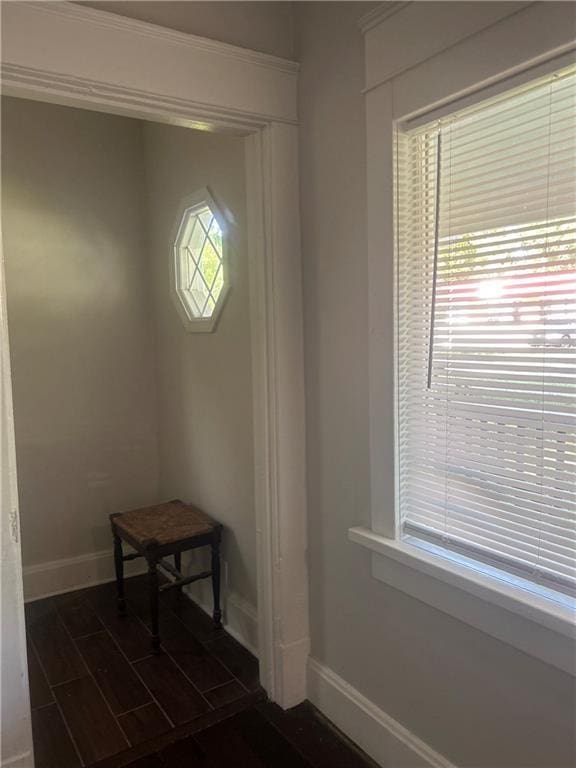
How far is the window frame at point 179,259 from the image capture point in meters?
2.42

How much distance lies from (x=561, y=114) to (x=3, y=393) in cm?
152

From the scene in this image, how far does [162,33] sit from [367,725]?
7.27ft

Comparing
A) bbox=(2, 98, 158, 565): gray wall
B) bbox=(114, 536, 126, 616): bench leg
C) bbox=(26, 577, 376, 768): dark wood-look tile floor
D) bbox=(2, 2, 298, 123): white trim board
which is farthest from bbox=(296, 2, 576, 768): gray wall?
bbox=(2, 98, 158, 565): gray wall

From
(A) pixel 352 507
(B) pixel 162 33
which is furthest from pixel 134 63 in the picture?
(A) pixel 352 507

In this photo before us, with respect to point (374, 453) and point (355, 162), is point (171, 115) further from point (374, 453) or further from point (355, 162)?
point (374, 453)

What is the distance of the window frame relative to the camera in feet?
7.95

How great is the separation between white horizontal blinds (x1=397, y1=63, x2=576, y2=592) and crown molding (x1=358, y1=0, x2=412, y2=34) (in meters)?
0.32

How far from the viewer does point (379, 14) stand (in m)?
1.53

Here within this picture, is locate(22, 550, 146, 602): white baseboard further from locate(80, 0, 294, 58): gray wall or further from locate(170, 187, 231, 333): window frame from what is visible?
locate(80, 0, 294, 58): gray wall

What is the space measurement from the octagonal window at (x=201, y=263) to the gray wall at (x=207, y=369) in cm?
6

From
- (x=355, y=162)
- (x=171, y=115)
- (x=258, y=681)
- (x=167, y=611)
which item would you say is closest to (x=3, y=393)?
(x=171, y=115)

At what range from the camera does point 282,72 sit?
1860 mm

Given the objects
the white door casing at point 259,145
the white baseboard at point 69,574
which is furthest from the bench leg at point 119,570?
the white door casing at point 259,145

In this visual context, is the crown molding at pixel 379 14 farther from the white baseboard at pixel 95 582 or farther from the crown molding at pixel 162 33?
the white baseboard at pixel 95 582
